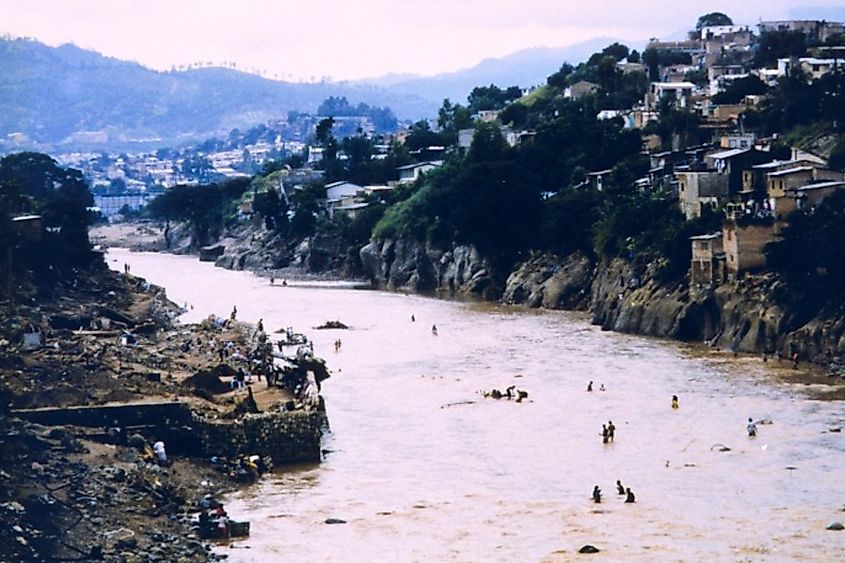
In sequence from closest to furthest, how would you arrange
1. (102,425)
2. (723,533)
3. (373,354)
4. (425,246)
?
1. (723,533)
2. (102,425)
3. (373,354)
4. (425,246)

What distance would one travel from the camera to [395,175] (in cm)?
8531

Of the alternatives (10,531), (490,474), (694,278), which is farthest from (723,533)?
(694,278)

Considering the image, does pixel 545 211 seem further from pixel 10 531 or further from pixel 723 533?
pixel 10 531

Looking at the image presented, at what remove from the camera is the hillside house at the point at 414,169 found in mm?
79438

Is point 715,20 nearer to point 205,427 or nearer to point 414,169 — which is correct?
point 414,169

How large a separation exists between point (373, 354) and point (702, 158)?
13761mm

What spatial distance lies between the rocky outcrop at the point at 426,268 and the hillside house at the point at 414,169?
27.3ft

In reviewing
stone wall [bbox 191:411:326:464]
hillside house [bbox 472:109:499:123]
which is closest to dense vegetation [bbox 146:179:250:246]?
hillside house [bbox 472:109:499:123]

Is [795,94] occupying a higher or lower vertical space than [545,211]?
higher

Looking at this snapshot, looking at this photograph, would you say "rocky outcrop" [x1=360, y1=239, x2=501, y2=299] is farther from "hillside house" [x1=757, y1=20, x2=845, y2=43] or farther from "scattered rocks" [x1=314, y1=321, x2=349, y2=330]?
"hillside house" [x1=757, y1=20, x2=845, y2=43]

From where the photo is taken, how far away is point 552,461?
104 ft

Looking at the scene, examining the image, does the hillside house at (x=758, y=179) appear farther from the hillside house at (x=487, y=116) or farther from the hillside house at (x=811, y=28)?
the hillside house at (x=487, y=116)

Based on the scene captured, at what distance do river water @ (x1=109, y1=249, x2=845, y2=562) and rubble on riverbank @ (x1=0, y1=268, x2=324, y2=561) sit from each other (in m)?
0.92

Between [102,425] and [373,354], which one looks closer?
[102,425]
